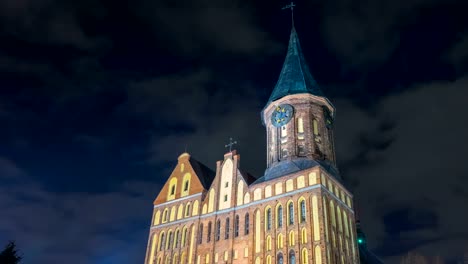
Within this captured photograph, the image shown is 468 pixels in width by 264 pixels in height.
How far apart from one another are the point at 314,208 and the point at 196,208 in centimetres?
1428

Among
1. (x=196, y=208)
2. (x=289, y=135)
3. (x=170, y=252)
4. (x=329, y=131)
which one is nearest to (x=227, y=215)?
(x=196, y=208)

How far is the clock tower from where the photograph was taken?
144ft

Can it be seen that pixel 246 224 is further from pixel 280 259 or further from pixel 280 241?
pixel 280 259

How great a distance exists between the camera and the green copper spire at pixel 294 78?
159 ft

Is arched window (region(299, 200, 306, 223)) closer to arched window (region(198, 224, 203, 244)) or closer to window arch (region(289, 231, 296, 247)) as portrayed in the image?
window arch (region(289, 231, 296, 247))

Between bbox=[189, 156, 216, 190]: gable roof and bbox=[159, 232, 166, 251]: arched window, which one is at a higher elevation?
bbox=[189, 156, 216, 190]: gable roof

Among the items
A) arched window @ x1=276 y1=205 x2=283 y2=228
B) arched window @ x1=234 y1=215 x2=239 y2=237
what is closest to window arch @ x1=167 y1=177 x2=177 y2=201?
arched window @ x1=234 y1=215 x2=239 y2=237

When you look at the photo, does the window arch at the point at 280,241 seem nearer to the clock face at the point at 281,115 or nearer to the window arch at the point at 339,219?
the window arch at the point at 339,219

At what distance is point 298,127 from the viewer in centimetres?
4584

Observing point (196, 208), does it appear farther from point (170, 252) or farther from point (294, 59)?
point (294, 59)

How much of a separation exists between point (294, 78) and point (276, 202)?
668 inches

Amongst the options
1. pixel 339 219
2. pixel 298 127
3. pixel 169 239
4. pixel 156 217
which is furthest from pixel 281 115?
pixel 156 217

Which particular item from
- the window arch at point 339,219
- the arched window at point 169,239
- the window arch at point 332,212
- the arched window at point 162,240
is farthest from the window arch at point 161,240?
the window arch at point 339,219

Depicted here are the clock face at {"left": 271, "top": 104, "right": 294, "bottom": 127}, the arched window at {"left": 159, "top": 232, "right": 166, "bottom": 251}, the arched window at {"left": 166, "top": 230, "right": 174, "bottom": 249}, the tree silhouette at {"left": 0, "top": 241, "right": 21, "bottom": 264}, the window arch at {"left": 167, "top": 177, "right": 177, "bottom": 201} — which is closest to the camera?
the tree silhouette at {"left": 0, "top": 241, "right": 21, "bottom": 264}
